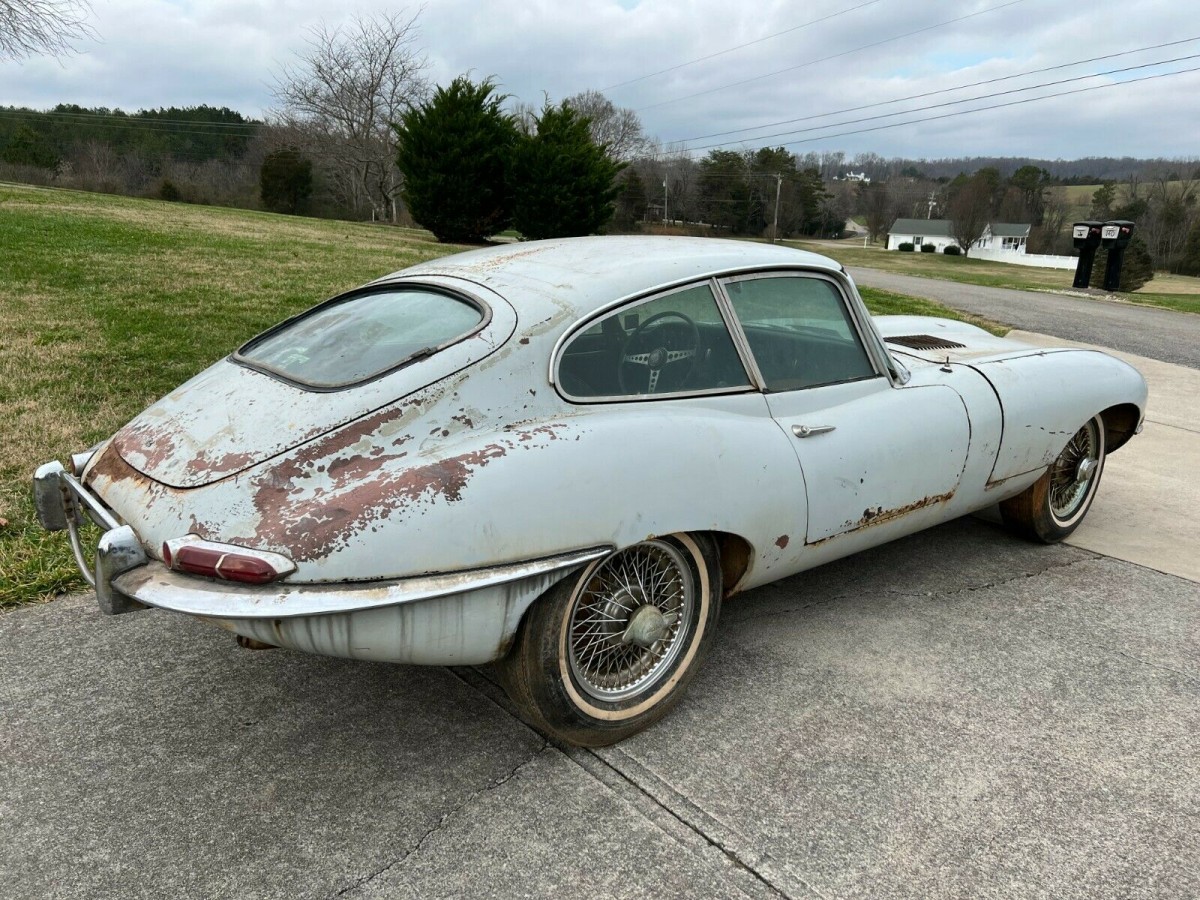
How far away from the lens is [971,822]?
2164mm

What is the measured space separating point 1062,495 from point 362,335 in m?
3.30

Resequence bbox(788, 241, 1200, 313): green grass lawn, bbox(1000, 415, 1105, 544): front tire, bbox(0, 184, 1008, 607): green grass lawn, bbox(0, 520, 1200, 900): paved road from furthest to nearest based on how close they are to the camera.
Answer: bbox(788, 241, 1200, 313): green grass lawn < bbox(0, 184, 1008, 607): green grass lawn < bbox(1000, 415, 1105, 544): front tire < bbox(0, 520, 1200, 900): paved road

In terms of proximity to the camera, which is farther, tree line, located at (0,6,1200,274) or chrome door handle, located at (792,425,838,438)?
tree line, located at (0,6,1200,274)

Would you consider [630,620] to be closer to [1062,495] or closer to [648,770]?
[648,770]

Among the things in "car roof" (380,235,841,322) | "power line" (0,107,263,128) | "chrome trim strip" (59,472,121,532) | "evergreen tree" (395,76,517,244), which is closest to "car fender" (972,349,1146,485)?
"car roof" (380,235,841,322)

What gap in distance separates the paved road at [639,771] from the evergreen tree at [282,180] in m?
43.9

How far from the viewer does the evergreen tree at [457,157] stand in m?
22.1

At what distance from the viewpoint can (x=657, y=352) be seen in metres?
2.61

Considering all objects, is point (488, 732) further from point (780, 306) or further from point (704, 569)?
point (780, 306)

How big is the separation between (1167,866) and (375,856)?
1888 mm

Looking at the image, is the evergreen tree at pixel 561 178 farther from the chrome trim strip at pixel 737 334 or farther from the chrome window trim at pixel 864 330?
the chrome trim strip at pixel 737 334

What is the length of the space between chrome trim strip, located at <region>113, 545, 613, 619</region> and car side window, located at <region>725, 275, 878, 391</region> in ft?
4.14

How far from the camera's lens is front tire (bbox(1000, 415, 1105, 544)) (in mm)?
3879

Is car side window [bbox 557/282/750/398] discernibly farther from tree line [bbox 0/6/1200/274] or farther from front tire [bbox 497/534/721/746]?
tree line [bbox 0/6/1200/274]
